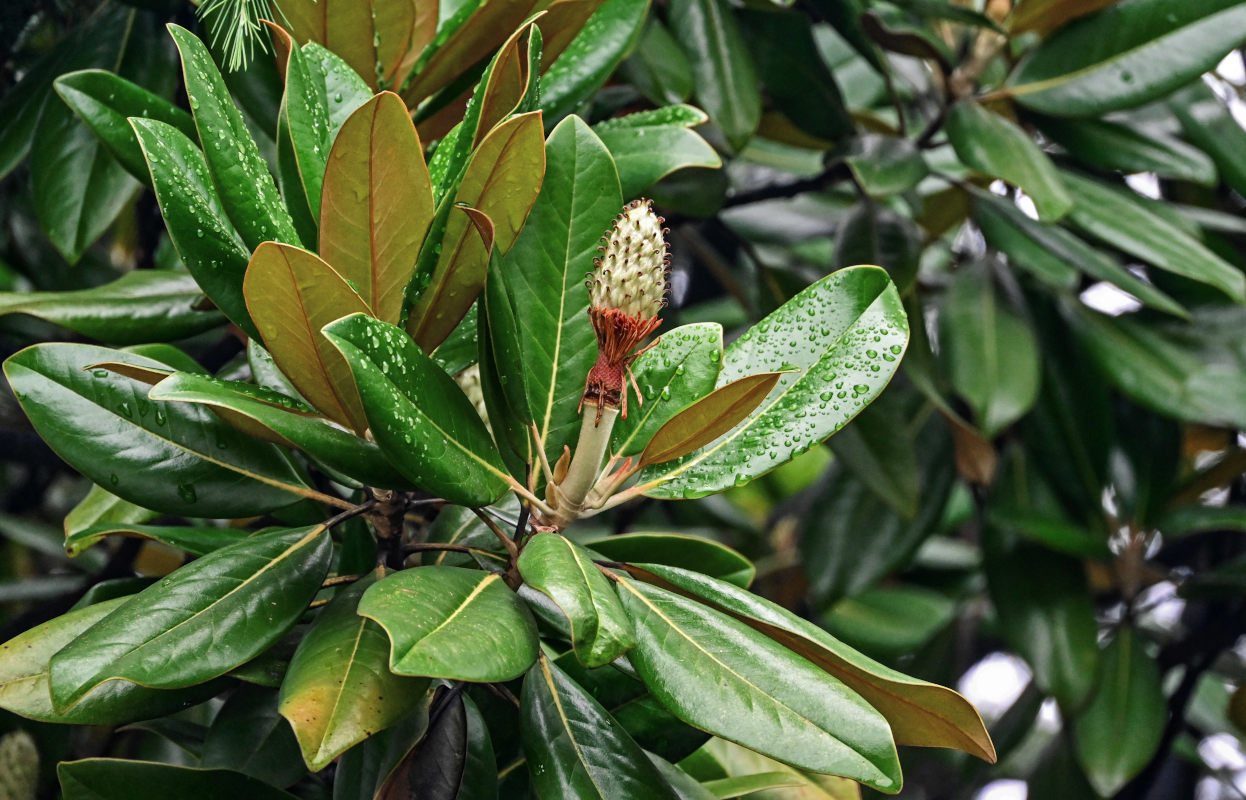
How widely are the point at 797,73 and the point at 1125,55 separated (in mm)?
422

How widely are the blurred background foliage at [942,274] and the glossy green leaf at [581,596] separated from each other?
0.37 metres

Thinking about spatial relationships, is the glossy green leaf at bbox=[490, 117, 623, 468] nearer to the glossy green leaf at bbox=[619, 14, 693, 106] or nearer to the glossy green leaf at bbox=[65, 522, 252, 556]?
the glossy green leaf at bbox=[65, 522, 252, 556]

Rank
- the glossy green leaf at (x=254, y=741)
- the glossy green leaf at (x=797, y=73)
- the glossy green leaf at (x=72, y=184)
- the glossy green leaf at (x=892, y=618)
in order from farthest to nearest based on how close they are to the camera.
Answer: the glossy green leaf at (x=892, y=618) → the glossy green leaf at (x=797, y=73) → the glossy green leaf at (x=72, y=184) → the glossy green leaf at (x=254, y=741)

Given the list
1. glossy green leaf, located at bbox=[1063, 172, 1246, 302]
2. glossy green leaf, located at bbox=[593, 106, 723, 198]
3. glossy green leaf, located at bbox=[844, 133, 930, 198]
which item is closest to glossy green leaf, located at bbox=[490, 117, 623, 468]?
glossy green leaf, located at bbox=[593, 106, 723, 198]

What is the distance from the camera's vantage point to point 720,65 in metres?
1.25

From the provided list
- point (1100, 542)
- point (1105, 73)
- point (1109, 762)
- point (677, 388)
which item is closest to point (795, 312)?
point (677, 388)

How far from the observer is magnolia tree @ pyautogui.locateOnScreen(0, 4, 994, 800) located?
59 cm

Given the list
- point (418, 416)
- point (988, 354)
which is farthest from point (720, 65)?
point (418, 416)

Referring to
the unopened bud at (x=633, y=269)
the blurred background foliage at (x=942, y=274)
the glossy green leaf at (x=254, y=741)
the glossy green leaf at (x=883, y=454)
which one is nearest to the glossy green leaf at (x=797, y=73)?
the blurred background foliage at (x=942, y=274)

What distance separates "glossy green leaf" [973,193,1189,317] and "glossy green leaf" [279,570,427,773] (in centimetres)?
109

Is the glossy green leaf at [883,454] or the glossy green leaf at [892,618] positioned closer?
the glossy green leaf at [883,454]

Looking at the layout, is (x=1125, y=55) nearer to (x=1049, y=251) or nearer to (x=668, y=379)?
(x=1049, y=251)

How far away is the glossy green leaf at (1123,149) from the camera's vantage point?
1422 mm

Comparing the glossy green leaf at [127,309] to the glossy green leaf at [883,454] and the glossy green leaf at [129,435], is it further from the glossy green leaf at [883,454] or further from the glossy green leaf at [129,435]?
the glossy green leaf at [883,454]
